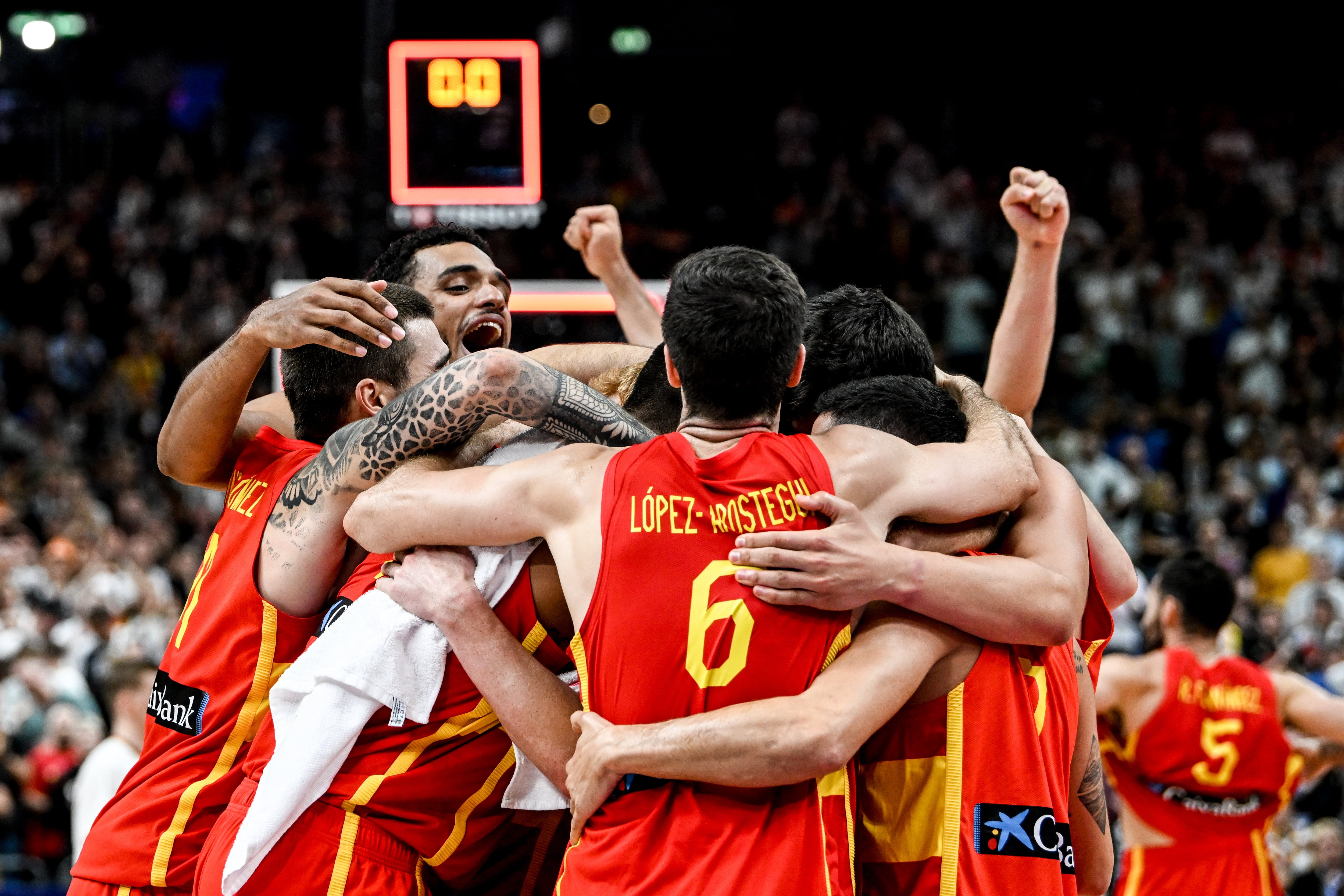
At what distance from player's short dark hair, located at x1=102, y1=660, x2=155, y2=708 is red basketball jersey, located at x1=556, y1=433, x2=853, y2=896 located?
4.60 meters

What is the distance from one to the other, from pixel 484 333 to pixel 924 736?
2.07m

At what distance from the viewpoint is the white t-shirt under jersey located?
6762 mm

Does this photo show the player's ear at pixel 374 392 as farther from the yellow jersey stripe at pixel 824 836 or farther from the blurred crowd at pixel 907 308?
the blurred crowd at pixel 907 308

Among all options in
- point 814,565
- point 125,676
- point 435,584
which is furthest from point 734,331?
point 125,676

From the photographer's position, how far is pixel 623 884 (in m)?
2.62

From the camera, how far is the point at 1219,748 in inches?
222

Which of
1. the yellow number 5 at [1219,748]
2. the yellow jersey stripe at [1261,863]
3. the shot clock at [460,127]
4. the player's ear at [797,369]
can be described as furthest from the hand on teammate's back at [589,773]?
the shot clock at [460,127]

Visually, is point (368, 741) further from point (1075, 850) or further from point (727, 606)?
point (1075, 850)

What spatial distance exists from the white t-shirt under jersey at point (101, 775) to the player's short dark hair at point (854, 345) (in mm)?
4731

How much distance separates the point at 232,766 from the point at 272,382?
17.0 ft

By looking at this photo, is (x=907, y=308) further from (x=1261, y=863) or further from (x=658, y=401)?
(x=658, y=401)

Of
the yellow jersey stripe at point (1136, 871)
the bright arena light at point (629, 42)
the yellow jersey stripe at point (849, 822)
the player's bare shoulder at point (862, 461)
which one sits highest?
the bright arena light at point (629, 42)

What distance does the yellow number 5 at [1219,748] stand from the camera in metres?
5.64

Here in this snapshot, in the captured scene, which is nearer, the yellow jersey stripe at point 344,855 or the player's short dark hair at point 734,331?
the player's short dark hair at point 734,331
